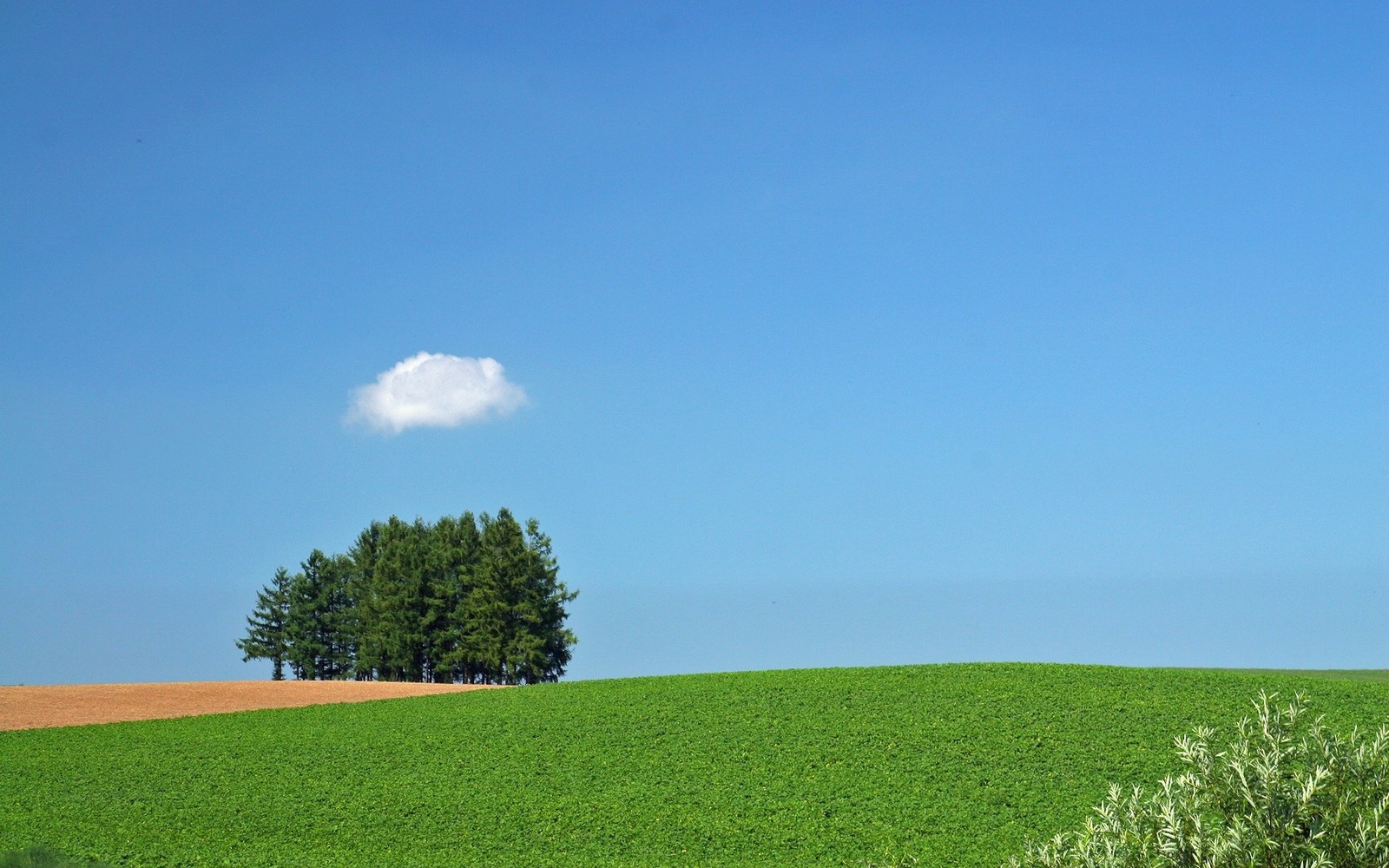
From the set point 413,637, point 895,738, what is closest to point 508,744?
point 895,738

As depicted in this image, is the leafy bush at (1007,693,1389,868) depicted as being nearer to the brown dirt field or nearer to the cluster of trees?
the brown dirt field

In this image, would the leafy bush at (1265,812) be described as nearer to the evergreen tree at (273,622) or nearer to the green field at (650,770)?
the green field at (650,770)

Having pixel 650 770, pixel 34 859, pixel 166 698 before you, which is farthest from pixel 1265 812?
pixel 166 698

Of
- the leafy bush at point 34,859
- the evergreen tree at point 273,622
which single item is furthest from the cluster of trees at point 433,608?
the leafy bush at point 34,859

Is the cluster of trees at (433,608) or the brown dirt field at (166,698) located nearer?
the brown dirt field at (166,698)

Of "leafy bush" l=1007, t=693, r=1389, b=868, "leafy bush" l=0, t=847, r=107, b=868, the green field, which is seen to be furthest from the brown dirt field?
"leafy bush" l=1007, t=693, r=1389, b=868

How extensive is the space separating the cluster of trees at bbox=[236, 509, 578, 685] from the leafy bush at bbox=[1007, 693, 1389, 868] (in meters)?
44.9

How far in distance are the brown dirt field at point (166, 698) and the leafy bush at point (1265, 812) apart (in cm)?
2677

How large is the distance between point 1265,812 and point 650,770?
15079 millimetres

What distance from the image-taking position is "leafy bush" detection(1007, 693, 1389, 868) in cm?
688

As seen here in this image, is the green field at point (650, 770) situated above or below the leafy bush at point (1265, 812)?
below

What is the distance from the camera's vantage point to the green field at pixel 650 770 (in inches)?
687

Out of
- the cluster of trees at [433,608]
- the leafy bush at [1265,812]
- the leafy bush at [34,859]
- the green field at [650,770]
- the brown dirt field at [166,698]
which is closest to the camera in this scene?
the leafy bush at [34,859]

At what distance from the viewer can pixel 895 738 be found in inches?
866
